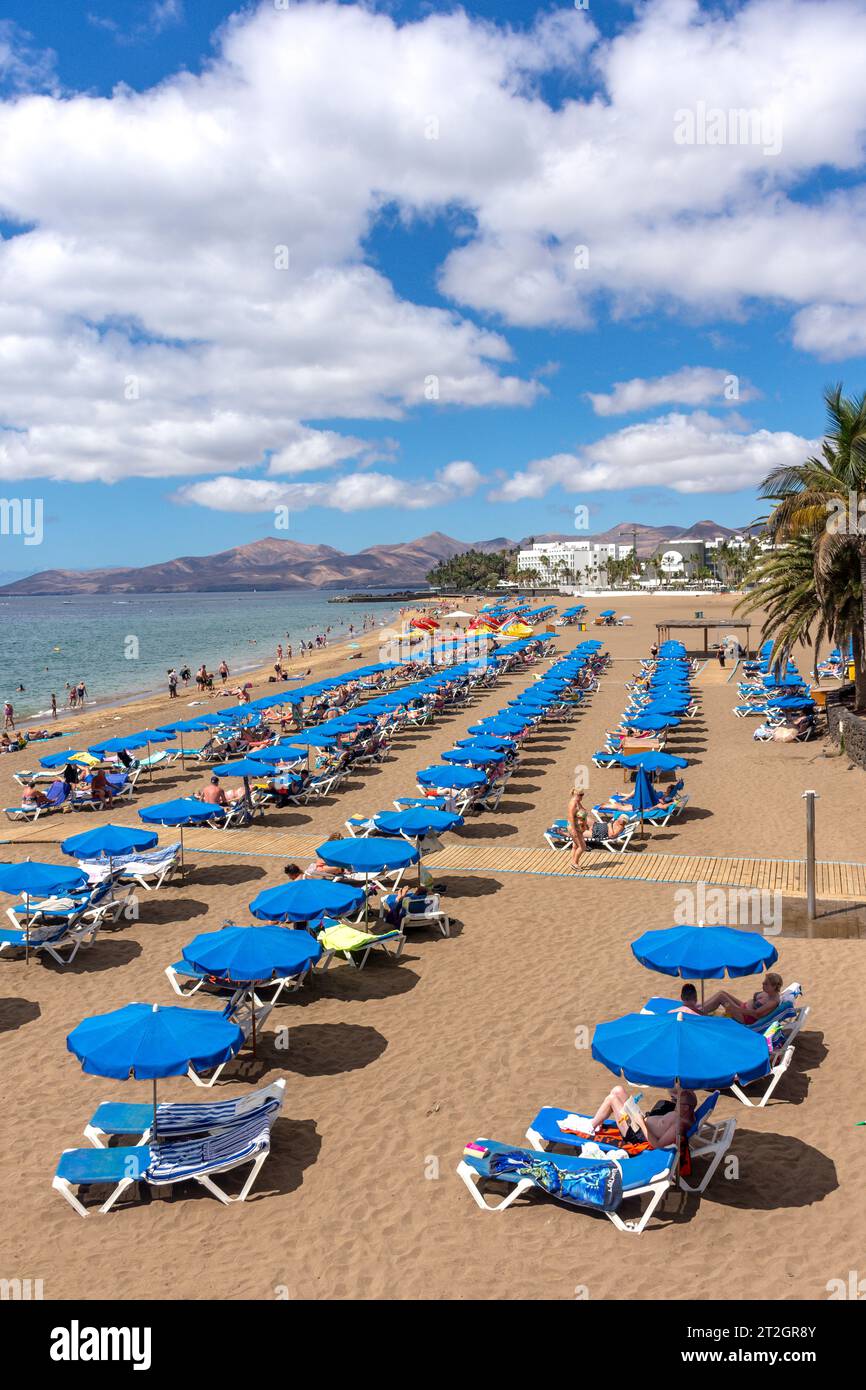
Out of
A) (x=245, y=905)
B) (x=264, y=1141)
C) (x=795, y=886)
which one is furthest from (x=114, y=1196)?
(x=795, y=886)

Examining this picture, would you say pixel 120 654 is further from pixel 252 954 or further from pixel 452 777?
pixel 252 954

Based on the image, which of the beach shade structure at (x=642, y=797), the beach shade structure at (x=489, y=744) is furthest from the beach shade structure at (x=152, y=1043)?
the beach shade structure at (x=489, y=744)

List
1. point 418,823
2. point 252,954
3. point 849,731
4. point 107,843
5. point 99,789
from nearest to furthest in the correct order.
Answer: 1. point 252,954
2. point 107,843
3. point 418,823
4. point 99,789
5. point 849,731

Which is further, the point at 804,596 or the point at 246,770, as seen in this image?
the point at 804,596

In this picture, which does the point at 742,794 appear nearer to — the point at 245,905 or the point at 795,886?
the point at 795,886

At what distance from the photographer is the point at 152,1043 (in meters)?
6.62

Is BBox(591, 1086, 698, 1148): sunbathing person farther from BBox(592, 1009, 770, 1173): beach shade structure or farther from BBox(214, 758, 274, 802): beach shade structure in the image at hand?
BBox(214, 758, 274, 802): beach shade structure

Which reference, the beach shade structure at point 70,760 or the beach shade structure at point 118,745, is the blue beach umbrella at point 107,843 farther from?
the beach shade structure at point 70,760

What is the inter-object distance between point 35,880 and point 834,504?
19506 millimetres

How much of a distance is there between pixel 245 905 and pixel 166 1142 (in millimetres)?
6044

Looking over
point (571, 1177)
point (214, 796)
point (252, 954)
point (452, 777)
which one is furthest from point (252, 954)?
point (214, 796)

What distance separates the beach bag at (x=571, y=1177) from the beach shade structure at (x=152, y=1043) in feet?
7.53

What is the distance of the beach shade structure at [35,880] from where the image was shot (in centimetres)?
1089

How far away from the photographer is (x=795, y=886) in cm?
1251
